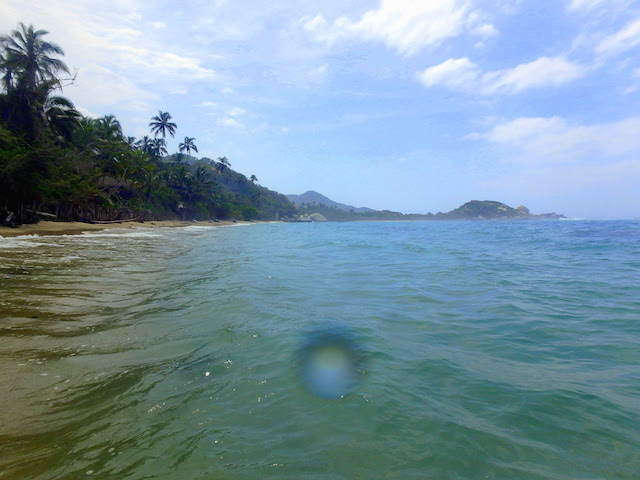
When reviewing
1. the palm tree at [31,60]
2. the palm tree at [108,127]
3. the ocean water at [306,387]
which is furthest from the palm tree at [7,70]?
the ocean water at [306,387]

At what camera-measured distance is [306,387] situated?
3479mm

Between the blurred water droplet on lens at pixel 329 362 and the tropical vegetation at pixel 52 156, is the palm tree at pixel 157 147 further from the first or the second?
the blurred water droplet on lens at pixel 329 362

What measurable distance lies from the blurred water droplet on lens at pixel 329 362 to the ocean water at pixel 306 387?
0.06m

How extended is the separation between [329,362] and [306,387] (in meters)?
0.74

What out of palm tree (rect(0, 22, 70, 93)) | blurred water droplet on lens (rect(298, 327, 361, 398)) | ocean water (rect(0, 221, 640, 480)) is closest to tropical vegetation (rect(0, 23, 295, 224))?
palm tree (rect(0, 22, 70, 93))

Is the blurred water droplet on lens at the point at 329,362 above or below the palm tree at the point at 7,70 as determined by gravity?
below

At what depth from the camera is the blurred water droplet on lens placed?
3527mm

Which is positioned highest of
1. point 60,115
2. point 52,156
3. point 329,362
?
point 60,115

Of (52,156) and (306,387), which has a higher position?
(52,156)

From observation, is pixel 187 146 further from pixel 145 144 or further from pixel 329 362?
pixel 329 362

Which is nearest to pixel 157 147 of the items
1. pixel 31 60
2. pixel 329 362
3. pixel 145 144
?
pixel 145 144

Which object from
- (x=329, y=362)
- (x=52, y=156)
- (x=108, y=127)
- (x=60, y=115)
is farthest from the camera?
(x=108, y=127)

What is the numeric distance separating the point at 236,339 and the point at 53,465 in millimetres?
2621

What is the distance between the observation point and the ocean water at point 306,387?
7.84 feet
